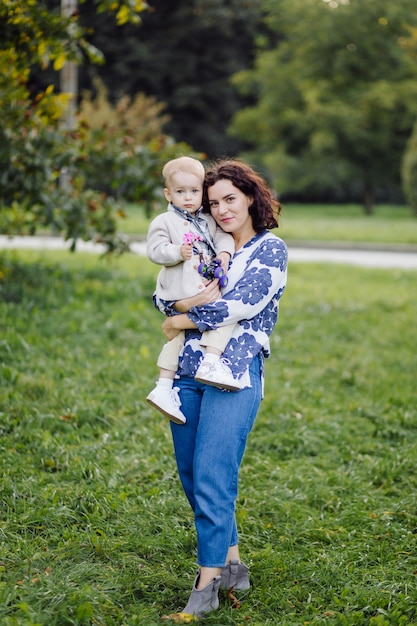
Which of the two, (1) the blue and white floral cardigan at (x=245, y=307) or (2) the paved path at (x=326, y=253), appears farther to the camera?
(2) the paved path at (x=326, y=253)

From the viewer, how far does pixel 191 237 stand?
2871 mm

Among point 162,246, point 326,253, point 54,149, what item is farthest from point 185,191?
point 326,253

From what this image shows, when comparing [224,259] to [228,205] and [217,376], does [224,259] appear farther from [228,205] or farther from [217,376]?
[217,376]

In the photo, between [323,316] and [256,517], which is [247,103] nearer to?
[323,316]

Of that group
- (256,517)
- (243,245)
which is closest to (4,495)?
(256,517)

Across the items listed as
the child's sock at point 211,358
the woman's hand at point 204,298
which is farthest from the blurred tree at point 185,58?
the child's sock at point 211,358

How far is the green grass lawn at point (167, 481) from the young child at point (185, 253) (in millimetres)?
804

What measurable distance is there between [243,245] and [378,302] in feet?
22.0

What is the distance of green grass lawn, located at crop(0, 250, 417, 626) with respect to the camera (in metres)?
3.11

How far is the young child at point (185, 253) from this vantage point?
111 inches

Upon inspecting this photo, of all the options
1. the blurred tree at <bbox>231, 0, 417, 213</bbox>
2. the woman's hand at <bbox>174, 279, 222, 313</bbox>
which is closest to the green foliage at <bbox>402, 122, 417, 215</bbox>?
the woman's hand at <bbox>174, 279, 222, 313</bbox>

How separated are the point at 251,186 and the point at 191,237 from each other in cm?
31

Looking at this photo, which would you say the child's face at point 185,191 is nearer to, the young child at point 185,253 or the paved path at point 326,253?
the young child at point 185,253

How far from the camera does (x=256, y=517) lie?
12.9 feet
